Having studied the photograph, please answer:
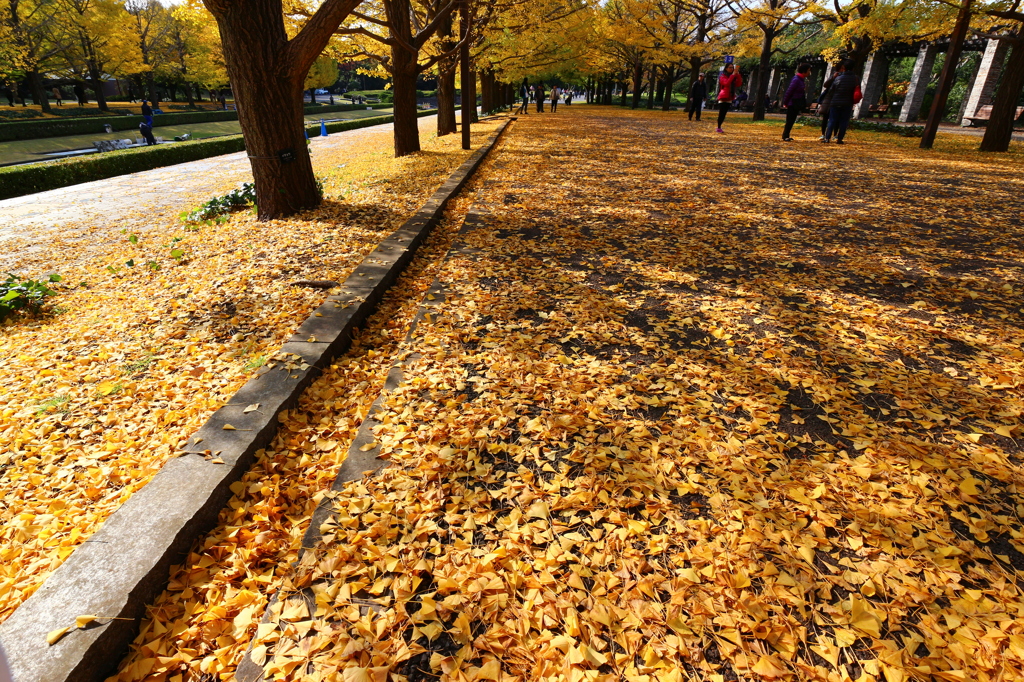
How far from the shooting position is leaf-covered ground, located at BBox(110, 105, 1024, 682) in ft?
5.80

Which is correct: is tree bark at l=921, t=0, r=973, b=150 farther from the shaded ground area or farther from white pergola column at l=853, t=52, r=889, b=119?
the shaded ground area

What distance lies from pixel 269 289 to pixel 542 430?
3.22 meters

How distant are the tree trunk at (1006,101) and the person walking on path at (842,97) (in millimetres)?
2998

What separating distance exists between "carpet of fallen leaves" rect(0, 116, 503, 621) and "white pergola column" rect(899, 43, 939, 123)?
2928 cm

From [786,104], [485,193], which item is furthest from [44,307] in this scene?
[786,104]

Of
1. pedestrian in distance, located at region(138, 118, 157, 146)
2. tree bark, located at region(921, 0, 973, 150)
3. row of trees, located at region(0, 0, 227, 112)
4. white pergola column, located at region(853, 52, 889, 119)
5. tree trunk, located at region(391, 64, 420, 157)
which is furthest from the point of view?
row of trees, located at region(0, 0, 227, 112)

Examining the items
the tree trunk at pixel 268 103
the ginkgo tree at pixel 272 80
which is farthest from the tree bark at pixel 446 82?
the tree trunk at pixel 268 103

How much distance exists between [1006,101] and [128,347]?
727 inches

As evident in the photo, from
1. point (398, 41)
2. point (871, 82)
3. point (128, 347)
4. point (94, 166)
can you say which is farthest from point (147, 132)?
point (871, 82)

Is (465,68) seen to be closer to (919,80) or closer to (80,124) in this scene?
(919,80)

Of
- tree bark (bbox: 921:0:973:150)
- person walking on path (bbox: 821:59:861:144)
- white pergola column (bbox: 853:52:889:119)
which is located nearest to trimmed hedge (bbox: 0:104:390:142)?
person walking on path (bbox: 821:59:861:144)

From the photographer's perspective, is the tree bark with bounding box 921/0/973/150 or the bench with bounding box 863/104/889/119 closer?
the tree bark with bounding box 921/0/973/150

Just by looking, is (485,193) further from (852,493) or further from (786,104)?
(786,104)

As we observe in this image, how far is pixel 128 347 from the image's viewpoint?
372 cm
